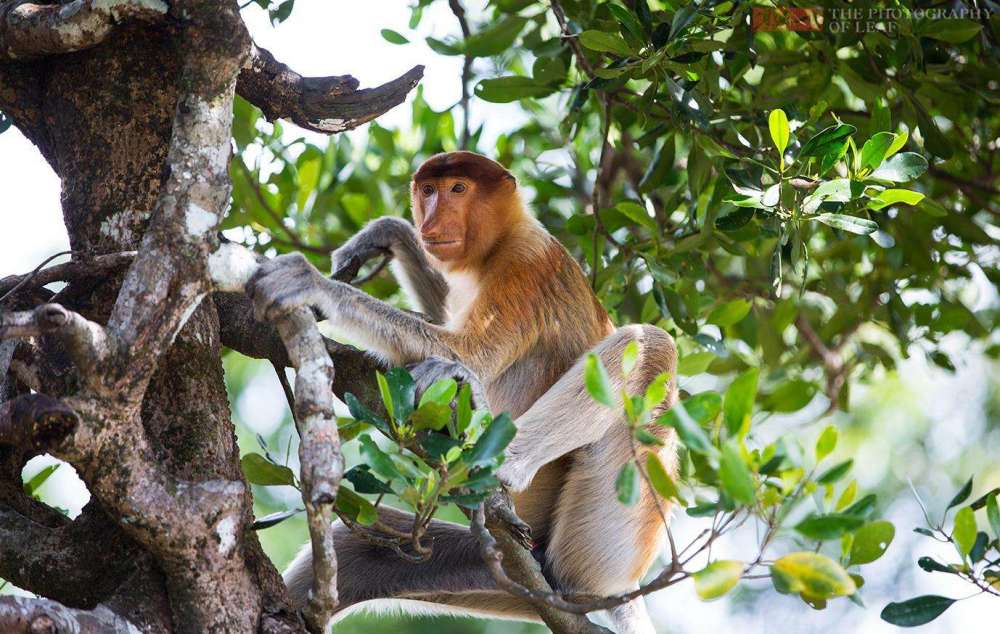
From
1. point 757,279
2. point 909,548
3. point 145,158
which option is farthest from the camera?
point 909,548

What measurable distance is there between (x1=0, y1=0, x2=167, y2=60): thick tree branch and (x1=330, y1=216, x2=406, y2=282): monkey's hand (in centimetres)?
145

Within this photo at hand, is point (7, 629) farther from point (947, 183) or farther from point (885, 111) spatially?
point (947, 183)

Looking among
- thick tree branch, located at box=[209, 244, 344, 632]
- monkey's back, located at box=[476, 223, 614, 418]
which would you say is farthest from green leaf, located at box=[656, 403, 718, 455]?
monkey's back, located at box=[476, 223, 614, 418]

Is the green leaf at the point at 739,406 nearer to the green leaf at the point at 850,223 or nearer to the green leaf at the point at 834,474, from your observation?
the green leaf at the point at 834,474

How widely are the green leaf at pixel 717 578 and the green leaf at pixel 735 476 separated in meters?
0.12

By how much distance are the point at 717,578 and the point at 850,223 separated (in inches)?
44.5

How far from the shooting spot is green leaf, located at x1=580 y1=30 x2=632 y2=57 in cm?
293

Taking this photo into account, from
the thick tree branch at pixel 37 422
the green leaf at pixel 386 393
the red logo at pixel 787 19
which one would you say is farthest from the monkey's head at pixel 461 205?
the thick tree branch at pixel 37 422

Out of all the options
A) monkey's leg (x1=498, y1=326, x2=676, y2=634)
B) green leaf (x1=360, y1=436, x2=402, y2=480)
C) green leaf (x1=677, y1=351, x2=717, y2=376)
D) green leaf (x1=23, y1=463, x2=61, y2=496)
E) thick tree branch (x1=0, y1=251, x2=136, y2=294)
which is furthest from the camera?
green leaf (x1=677, y1=351, x2=717, y2=376)

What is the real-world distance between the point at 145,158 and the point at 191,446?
735 millimetres

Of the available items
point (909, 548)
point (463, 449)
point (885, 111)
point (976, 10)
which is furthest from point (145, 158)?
point (909, 548)

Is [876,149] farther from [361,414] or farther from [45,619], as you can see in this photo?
[45,619]

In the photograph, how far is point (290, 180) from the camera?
4.63m

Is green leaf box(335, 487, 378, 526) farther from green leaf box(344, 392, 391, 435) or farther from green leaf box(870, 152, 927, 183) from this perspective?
green leaf box(870, 152, 927, 183)
